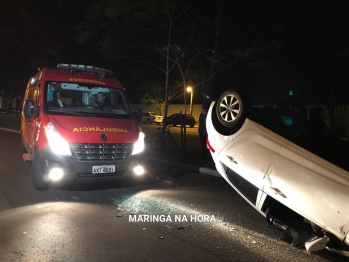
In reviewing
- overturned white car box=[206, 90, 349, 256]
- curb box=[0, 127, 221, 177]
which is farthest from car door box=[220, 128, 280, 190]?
curb box=[0, 127, 221, 177]

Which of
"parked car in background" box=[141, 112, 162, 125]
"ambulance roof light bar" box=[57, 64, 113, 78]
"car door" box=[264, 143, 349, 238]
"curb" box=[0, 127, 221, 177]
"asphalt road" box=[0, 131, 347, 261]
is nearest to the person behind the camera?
"car door" box=[264, 143, 349, 238]

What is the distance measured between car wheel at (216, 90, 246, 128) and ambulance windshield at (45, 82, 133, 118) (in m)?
3.17

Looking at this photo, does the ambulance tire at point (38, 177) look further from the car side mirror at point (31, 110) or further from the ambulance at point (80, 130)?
the car side mirror at point (31, 110)

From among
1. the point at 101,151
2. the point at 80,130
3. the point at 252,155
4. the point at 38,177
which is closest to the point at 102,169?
the point at 101,151

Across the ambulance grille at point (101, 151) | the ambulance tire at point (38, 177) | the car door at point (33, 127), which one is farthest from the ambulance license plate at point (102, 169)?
the car door at point (33, 127)

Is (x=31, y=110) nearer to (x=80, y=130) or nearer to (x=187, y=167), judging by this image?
(x=80, y=130)

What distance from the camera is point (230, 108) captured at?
516cm

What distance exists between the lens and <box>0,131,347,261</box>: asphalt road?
466 centimetres

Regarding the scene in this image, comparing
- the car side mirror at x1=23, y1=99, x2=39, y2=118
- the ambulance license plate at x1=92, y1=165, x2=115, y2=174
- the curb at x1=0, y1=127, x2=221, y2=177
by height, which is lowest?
the curb at x1=0, y1=127, x2=221, y2=177

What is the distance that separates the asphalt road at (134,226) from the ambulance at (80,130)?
0.47 meters

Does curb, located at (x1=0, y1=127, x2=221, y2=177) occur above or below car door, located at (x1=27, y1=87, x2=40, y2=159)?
below

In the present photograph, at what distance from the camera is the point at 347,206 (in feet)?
12.5

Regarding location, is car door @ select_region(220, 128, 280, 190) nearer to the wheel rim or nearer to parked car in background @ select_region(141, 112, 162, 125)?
the wheel rim

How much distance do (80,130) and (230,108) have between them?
3.08 m
